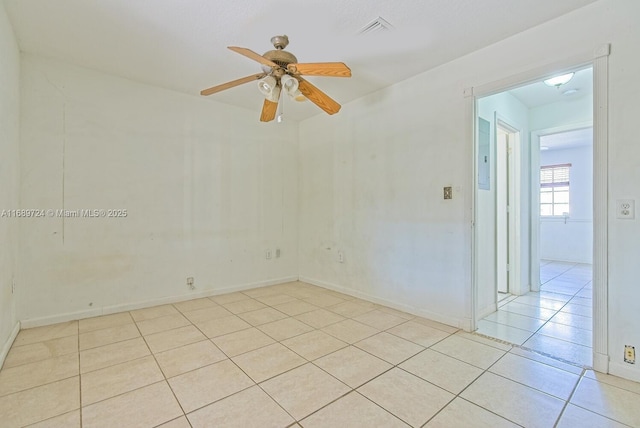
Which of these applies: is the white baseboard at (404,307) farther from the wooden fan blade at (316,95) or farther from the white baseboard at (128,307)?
the wooden fan blade at (316,95)

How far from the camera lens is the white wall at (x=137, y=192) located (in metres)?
2.80

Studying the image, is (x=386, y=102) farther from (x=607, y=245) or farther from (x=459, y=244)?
(x=607, y=245)

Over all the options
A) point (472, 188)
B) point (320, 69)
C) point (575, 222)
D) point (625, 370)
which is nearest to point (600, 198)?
point (472, 188)

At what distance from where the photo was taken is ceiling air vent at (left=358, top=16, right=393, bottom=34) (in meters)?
2.22

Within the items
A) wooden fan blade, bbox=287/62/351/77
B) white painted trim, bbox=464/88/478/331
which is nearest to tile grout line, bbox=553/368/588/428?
white painted trim, bbox=464/88/478/331

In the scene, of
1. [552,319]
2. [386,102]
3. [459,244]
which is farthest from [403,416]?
[386,102]

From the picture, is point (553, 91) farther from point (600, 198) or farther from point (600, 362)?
point (600, 362)

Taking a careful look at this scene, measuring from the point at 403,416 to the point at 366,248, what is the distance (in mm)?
2218

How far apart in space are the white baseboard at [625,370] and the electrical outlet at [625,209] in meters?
0.96

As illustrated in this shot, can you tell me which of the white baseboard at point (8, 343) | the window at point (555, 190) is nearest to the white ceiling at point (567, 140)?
the window at point (555, 190)

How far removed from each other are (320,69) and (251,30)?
2.45ft

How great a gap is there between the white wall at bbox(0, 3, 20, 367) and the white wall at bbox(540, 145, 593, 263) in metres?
9.03

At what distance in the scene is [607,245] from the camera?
6.53 feet

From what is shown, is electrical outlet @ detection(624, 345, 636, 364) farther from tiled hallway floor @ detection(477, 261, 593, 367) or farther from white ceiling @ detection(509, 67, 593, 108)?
white ceiling @ detection(509, 67, 593, 108)
